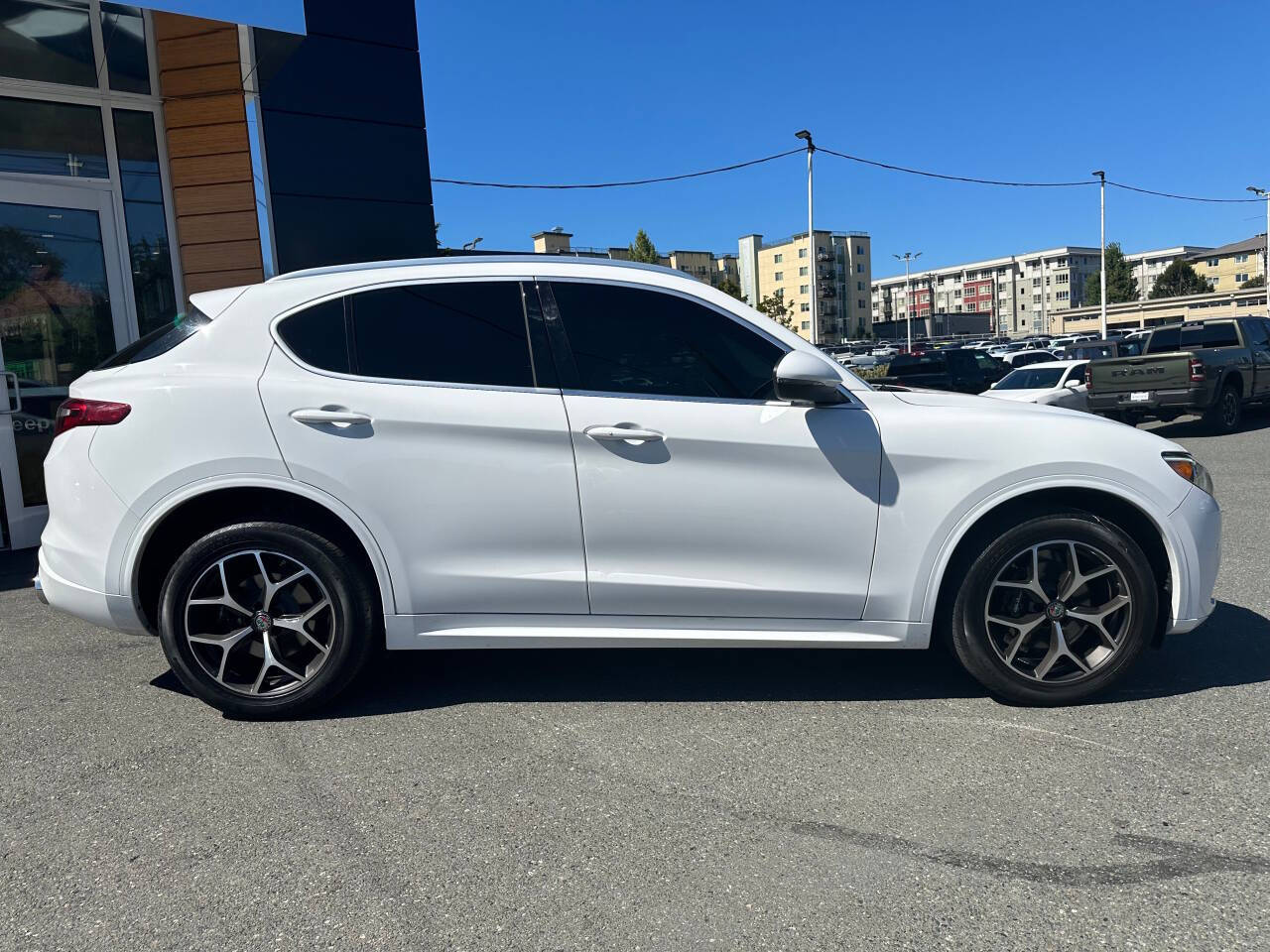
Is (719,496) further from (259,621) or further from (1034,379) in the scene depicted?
(1034,379)

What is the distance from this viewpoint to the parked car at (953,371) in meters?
23.6

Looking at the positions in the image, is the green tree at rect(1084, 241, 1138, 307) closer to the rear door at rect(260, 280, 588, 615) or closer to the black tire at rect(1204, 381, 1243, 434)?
the black tire at rect(1204, 381, 1243, 434)

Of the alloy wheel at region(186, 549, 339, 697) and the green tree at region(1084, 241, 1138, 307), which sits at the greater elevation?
the green tree at region(1084, 241, 1138, 307)

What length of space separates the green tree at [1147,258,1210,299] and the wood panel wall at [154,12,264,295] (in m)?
104

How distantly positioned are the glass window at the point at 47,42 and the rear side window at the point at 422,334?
489 cm

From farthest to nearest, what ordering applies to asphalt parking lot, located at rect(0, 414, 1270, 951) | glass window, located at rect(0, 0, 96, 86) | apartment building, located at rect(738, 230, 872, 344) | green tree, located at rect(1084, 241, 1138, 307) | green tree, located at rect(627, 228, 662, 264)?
apartment building, located at rect(738, 230, 872, 344) → green tree, located at rect(1084, 241, 1138, 307) → green tree, located at rect(627, 228, 662, 264) → glass window, located at rect(0, 0, 96, 86) → asphalt parking lot, located at rect(0, 414, 1270, 951)

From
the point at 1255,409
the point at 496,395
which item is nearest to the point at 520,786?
the point at 496,395

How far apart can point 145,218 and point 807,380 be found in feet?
22.8

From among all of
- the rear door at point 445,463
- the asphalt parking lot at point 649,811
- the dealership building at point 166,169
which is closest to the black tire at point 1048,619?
the asphalt parking lot at point 649,811

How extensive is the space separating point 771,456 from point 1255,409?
63.6 ft

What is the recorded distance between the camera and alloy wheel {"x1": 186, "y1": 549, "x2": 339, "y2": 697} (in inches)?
137

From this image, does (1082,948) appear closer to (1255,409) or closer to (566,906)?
(566,906)

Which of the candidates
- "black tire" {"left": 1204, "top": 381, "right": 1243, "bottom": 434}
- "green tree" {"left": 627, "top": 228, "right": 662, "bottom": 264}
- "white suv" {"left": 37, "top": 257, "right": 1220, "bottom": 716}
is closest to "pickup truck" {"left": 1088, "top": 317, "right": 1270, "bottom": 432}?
"black tire" {"left": 1204, "top": 381, "right": 1243, "bottom": 434}

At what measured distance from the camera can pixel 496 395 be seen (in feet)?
11.5
